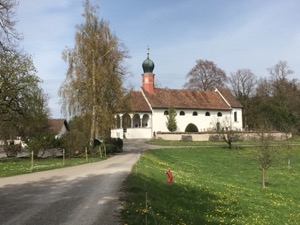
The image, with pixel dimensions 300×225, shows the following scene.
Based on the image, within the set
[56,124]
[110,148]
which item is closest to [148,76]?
[56,124]

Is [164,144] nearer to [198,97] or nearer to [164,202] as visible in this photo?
[198,97]

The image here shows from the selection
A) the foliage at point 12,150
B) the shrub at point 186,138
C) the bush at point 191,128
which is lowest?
the foliage at point 12,150

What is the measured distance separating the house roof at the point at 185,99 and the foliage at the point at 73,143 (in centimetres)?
3140

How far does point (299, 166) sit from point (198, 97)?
124ft

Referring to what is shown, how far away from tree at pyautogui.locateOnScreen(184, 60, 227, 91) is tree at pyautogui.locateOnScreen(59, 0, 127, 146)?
4877 cm

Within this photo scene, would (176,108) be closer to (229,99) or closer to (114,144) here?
(229,99)

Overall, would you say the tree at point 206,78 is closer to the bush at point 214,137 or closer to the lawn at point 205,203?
the bush at point 214,137

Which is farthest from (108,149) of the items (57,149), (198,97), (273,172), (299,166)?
(198,97)

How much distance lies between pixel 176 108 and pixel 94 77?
32769mm

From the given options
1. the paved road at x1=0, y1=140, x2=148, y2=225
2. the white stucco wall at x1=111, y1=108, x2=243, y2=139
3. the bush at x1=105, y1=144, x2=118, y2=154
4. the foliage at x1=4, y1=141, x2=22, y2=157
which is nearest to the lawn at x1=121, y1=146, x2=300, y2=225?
the paved road at x1=0, y1=140, x2=148, y2=225

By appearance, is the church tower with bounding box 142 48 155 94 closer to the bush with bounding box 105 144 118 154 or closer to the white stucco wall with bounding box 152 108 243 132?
the white stucco wall with bounding box 152 108 243 132

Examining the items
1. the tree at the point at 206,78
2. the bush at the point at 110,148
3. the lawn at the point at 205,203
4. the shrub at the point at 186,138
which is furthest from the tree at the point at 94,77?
the tree at the point at 206,78

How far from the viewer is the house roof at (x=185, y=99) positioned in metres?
65.8

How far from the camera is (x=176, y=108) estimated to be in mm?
65562
